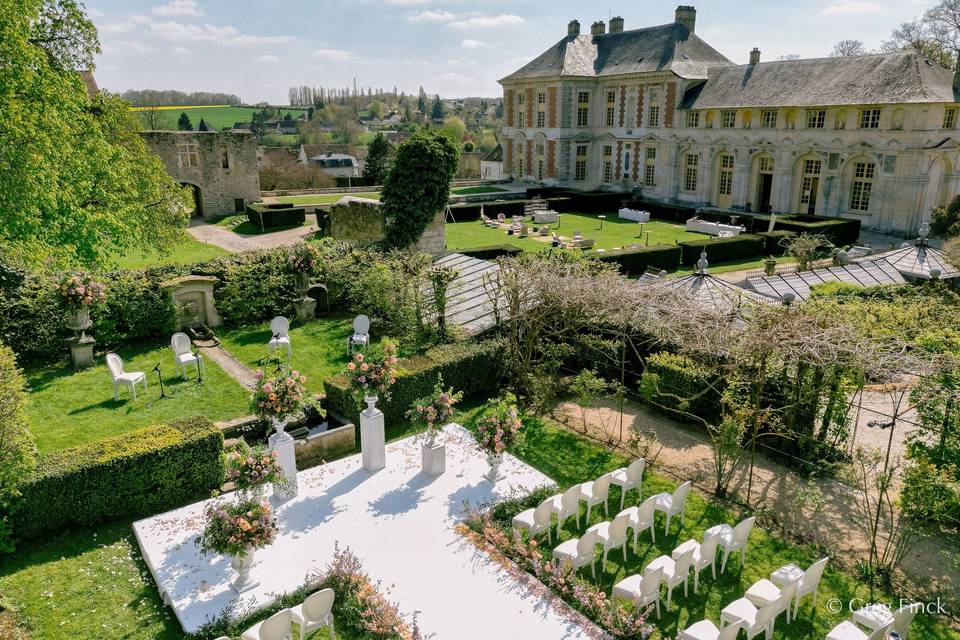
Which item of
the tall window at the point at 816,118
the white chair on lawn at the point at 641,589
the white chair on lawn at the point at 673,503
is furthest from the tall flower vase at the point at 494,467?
the tall window at the point at 816,118

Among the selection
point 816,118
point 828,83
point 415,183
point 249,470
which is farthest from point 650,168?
point 249,470

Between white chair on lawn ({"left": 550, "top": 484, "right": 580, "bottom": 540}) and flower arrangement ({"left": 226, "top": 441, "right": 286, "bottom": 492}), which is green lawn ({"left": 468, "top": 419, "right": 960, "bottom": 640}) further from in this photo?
flower arrangement ({"left": 226, "top": 441, "right": 286, "bottom": 492})

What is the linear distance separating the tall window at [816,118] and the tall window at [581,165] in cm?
1561

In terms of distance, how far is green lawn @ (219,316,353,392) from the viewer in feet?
45.4

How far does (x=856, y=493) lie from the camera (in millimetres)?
9703

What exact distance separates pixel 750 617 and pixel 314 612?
174 inches

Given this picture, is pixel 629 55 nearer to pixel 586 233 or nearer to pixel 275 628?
pixel 586 233

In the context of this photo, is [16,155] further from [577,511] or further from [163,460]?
[577,511]

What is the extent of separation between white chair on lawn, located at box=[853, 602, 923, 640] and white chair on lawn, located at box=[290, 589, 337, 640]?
17.8 ft

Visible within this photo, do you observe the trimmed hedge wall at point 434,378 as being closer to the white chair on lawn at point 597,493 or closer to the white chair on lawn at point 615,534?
the white chair on lawn at point 597,493

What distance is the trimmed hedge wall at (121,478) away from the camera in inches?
320

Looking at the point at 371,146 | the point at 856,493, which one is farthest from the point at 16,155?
the point at 371,146

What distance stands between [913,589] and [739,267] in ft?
59.3

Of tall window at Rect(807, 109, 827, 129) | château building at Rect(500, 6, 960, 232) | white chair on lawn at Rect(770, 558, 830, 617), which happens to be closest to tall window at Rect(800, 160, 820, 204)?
château building at Rect(500, 6, 960, 232)
